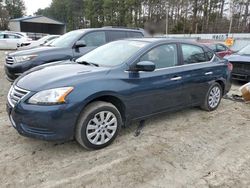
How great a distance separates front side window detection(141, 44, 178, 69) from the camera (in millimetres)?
3914

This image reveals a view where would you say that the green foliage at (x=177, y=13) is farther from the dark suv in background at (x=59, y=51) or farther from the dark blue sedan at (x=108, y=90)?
the dark blue sedan at (x=108, y=90)

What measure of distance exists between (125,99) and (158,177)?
119 cm

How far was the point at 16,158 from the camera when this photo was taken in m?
3.14

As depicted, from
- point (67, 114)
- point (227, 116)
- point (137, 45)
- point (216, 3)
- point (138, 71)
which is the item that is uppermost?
point (216, 3)

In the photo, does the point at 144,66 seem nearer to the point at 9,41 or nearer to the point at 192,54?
the point at 192,54

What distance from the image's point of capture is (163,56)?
4102 mm

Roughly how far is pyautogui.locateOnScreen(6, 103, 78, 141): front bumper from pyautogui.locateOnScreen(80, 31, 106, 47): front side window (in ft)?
13.0

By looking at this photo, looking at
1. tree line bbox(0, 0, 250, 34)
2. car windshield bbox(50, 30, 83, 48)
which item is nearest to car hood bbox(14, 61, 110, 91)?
car windshield bbox(50, 30, 83, 48)

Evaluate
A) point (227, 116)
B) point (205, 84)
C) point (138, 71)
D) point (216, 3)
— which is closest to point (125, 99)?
point (138, 71)

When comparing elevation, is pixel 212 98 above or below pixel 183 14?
below

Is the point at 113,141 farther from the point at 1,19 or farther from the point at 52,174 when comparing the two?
the point at 1,19

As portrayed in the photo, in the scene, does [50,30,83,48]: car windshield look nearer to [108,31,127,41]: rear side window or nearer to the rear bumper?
[108,31,127,41]: rear side window

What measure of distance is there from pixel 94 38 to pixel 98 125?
4106 mm

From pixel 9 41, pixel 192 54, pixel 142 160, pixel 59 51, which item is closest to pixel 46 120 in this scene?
pixel 142 160
